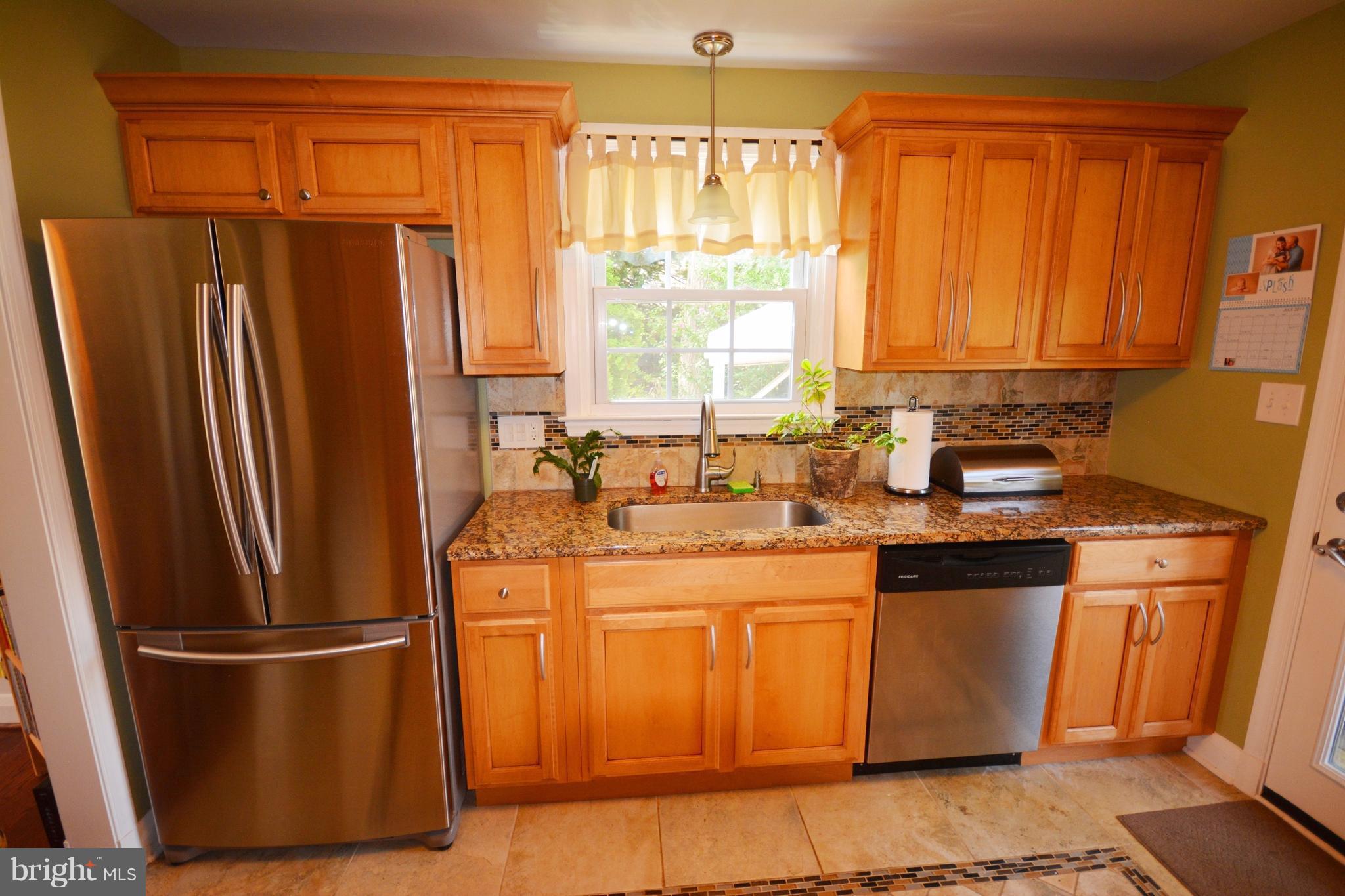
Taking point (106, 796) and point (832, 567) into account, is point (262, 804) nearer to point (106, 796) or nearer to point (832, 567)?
point (106, 796)

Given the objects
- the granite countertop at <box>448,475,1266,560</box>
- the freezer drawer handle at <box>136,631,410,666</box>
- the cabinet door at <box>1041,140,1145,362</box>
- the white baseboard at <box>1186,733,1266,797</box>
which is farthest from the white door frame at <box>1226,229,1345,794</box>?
the freezer drawer handle at <box>136,631,410,666</box>

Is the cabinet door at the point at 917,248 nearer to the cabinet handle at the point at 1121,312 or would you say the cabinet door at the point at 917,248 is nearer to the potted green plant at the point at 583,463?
the cabinet handle at the point at 1121,312

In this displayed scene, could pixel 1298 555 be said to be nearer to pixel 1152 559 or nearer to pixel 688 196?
pixel 1152 559

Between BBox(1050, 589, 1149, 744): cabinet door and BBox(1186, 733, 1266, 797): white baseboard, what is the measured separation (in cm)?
35

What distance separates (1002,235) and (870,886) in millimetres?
2074

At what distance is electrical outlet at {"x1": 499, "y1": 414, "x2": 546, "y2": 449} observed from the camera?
2242 mm

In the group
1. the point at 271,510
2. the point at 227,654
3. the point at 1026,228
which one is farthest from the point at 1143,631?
the point at 227,654

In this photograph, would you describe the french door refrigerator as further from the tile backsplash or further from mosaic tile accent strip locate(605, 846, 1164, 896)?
mosaic tile accent strip locate(605, 846, 1164, 896)

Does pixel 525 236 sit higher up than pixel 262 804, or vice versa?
pixel 525 236

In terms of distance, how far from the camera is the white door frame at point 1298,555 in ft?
5.53

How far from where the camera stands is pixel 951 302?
79.0 inches

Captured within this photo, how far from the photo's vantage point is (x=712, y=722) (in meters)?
1.85

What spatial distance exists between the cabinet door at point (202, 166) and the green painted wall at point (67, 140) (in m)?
0.08

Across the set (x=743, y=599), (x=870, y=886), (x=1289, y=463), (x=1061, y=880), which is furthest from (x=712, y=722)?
(x=1289, y=463)
